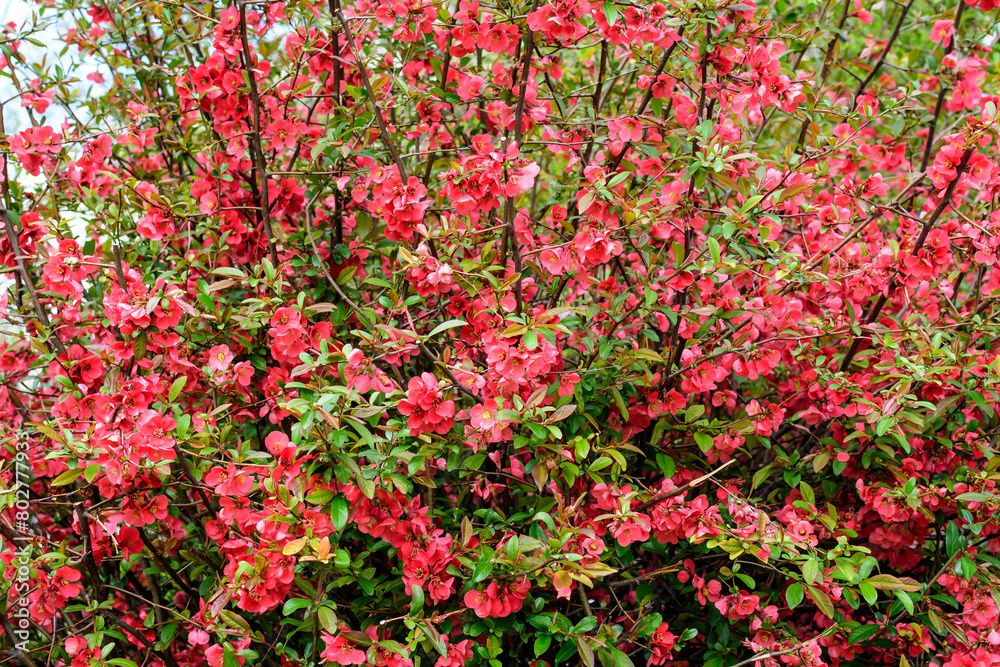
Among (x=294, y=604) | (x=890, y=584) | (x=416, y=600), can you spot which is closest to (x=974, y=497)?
(x=890, y=584)

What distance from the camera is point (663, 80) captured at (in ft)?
6.88

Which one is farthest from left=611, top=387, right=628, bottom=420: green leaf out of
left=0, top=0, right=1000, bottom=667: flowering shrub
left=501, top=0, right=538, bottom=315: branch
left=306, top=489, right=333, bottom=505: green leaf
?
left=306, top=489, right=333, bottom=505: green leaf

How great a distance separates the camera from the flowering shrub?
177cm

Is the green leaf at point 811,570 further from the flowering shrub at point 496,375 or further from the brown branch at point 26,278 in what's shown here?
the brown branch at point 26,278

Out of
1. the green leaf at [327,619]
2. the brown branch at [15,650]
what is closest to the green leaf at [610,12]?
the green leaf at [327,619]

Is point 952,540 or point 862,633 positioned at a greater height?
point 952,540

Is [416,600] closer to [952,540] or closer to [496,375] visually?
[496,375]

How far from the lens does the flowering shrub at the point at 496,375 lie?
1.77 meters

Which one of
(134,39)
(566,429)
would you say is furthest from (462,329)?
(134,39)

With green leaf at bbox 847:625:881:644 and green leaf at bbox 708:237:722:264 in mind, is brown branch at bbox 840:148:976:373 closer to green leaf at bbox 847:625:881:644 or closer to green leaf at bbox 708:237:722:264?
green leaf at bbox 708:237:722:264

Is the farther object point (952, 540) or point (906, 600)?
point (952, 540)

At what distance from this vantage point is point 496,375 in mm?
1721

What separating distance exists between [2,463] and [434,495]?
1.19 meters

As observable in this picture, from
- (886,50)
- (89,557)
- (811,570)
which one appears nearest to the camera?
(811,570)
